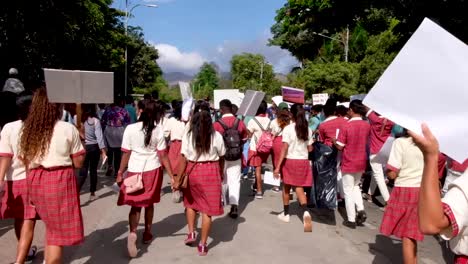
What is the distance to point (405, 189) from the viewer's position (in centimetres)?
453

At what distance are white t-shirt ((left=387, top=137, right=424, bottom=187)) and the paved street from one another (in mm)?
1306

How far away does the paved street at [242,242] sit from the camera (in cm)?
529

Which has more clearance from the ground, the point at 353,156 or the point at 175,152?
the point at 353,156

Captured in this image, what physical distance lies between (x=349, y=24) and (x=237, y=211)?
7.30 metres

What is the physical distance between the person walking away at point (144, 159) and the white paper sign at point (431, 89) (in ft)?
12.6

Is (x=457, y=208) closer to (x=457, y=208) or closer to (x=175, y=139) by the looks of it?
(x=457, y=208)

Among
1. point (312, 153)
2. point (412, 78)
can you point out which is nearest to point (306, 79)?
point (312, 153)

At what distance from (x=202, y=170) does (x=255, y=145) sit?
3.72 m

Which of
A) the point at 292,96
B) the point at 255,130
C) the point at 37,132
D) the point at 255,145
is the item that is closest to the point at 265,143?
the point at 255,145

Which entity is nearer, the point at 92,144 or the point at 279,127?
the point at 92,144

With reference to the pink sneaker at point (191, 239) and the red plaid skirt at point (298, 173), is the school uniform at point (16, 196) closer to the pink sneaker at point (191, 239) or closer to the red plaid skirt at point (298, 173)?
the pink sneaker at point (191, 239)

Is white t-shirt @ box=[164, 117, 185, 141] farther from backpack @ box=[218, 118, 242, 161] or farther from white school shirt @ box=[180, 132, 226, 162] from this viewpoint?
white school shirt @ box=[180, 132, 226, 162]

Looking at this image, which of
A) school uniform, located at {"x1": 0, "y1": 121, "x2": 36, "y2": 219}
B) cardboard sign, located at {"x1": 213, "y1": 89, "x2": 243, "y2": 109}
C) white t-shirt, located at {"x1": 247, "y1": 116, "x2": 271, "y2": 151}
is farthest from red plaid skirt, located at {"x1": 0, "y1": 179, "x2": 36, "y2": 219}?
cardboard sign, located at {"x1": 213, "y1": 89, "x2": 243, "y2": 109}

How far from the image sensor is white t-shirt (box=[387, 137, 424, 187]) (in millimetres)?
4488
